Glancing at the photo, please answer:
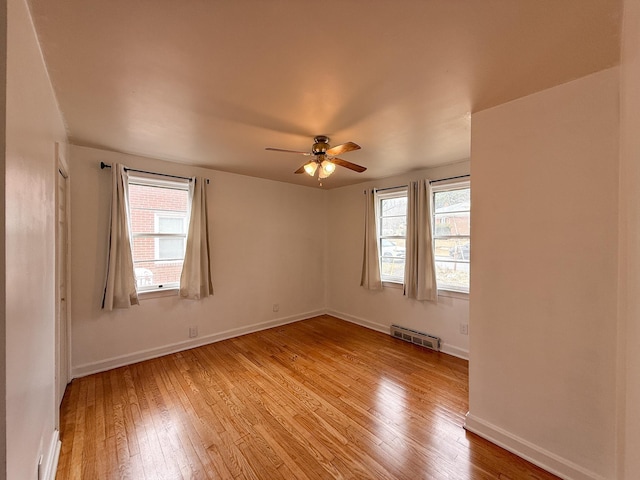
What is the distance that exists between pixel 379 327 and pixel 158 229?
11.6 ft

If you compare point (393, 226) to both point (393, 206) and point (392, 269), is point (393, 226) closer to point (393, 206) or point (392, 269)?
point (393, 206)

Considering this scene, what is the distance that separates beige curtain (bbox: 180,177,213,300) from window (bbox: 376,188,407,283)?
2.64m

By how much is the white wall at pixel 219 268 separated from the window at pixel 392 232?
1270 mm

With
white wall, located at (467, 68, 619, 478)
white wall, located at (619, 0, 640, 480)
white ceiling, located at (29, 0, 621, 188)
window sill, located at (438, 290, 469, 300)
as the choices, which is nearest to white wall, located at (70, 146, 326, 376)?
white ceiling, located at (29, 0, 621, 188)

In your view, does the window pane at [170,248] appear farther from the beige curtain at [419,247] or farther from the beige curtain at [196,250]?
the beige curtain at [419,247]

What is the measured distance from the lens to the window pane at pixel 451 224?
331 centimetres

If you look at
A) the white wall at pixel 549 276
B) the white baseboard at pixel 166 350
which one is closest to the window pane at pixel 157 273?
the white baseboard at pixel 166 350

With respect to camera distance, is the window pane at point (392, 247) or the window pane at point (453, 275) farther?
the window pane at point (392, 247)

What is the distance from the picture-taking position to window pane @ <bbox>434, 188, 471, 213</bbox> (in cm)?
331

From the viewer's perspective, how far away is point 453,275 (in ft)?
11.3

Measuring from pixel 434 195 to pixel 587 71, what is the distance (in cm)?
211

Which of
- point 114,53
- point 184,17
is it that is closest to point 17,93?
point 114,53

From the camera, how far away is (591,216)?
4.98 ft

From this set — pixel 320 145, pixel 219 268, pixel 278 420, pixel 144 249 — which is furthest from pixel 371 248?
pixel 144 249
